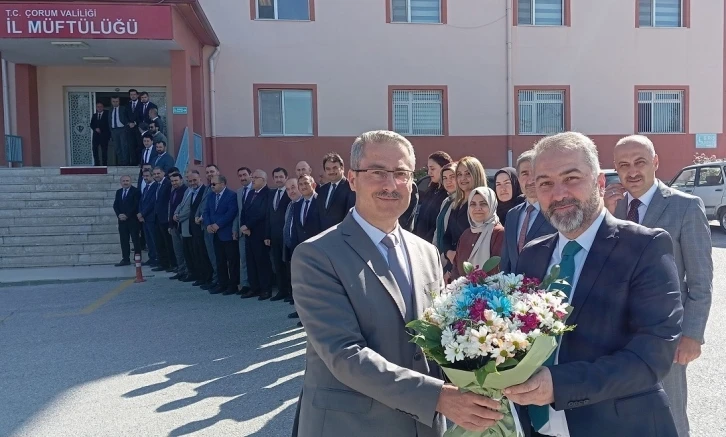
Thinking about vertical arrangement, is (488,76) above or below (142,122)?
above

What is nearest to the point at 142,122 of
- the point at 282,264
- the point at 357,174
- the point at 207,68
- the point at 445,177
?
the point at 207,68

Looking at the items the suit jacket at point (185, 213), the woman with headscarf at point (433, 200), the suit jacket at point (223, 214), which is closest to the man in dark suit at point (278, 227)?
the suit jacket at point (223, 214)

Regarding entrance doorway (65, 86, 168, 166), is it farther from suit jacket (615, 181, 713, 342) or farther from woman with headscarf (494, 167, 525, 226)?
suit jacket (615, 181, 713, 342)

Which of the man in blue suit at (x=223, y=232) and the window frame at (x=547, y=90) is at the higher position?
the window frame at (x=547, y=90)

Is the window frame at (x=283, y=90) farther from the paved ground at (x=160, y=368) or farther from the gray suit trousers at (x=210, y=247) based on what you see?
the paved ground at (x=160, y=368)

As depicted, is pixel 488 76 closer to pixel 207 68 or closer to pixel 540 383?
pixel 207 68

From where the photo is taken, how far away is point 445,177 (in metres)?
6.48

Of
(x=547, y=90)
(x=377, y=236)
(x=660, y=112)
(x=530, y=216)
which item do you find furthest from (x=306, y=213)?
(x=660, y=112)

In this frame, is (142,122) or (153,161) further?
(142,122)

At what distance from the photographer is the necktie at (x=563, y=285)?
2.09 metres

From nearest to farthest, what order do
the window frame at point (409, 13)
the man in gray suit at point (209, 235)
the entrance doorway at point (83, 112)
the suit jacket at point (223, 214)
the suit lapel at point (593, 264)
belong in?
the suit lapel at point (593, 264)
the suit jacket at point (223, 214)
the man in gray suit at point (209, 235)
the entrance doorway at point (83, 112)
the window frame at point (409, 13)

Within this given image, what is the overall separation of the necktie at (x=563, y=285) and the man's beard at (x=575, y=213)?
7cm

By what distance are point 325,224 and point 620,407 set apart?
610cm

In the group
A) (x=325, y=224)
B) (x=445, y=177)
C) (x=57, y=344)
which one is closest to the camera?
(x=445, y=177)
